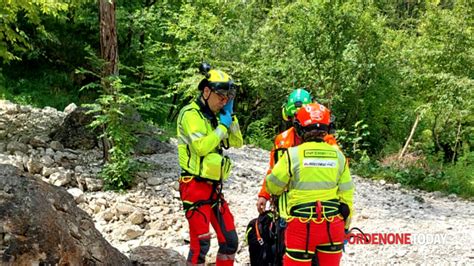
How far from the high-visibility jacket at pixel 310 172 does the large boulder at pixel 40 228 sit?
5.23ft

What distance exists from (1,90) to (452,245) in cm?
1597

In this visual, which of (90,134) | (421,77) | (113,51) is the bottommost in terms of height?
(90,134)

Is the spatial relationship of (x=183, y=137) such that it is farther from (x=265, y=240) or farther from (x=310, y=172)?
(x=265, y=240)

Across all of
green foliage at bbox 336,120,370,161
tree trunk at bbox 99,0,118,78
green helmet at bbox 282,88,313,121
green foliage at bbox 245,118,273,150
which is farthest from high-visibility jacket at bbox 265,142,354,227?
green foliage at bbox 245,118,273,150

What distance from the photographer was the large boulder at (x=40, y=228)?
318 centimetres

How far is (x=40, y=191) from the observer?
354 cm

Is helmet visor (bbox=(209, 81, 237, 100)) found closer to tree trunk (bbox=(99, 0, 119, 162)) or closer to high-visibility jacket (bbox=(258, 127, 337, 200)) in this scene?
high-visibility jacket (bbox=(258, 127, 337, 200))

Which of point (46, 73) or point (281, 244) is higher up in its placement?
point (281, 244)

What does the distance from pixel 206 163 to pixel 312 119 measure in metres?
1.00

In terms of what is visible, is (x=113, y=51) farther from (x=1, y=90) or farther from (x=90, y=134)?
(x=1, y=90)

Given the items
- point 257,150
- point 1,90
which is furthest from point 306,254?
point 1,90

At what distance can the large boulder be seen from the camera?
3.18 metres

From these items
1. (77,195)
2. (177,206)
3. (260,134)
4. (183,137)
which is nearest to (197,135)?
(183,137)

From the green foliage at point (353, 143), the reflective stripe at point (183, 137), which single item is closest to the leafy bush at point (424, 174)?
the green foliage at point (353, 143)
